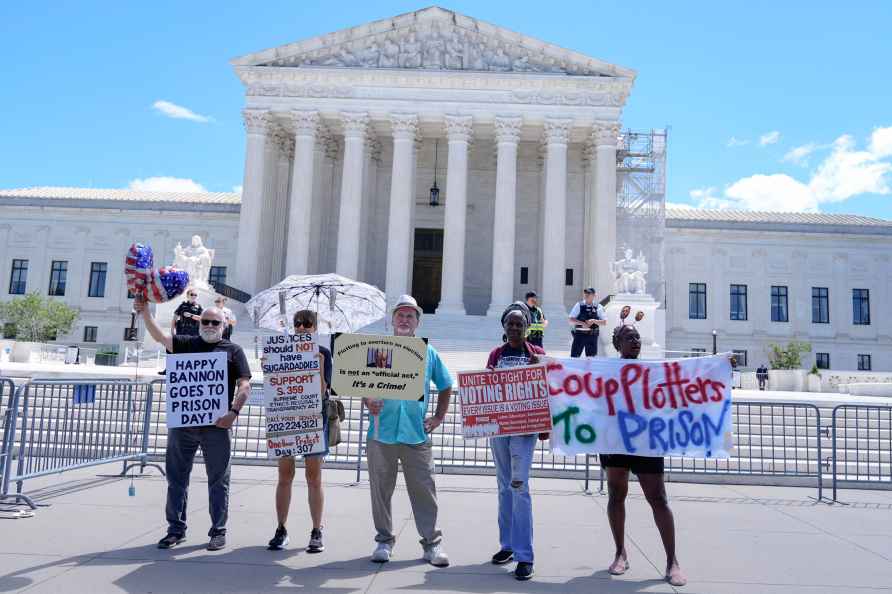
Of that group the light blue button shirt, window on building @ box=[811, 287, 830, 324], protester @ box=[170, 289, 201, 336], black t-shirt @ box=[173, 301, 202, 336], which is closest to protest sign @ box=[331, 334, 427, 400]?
the light blue button shirt

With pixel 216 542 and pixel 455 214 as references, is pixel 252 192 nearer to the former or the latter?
pixel 455 214

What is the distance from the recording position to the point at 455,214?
36.1m

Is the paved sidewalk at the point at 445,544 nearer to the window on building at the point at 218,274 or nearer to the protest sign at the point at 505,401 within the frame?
the protest sign at the point at 505,401

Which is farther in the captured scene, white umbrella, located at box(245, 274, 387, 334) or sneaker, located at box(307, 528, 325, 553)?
white umbrella, located at box(245, 274, 387, 334)

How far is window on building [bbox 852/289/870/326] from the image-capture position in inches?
1939

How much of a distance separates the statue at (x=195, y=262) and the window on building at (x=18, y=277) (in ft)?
86.7

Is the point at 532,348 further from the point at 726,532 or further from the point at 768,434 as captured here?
the point at 768,434

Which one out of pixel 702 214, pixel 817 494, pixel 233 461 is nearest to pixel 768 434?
pixel 817 494

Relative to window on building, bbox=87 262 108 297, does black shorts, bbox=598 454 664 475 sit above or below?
below

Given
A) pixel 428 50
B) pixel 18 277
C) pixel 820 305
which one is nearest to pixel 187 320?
pixel 428 50

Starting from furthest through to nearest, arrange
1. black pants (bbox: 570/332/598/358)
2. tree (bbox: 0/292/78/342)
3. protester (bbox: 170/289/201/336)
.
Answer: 1. tree (bbox: 0/292/78/342)
2. black pants (bbox: 570/332/598/358)
3. protester (bbox: 170/289/201/336)

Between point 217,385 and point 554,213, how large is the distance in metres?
30.0

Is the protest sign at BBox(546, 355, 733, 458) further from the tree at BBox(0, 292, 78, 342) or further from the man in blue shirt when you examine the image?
the tree at BBox(0, 292, 78, 342)

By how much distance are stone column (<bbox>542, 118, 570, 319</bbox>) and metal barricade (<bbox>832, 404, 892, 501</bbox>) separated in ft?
67.9
